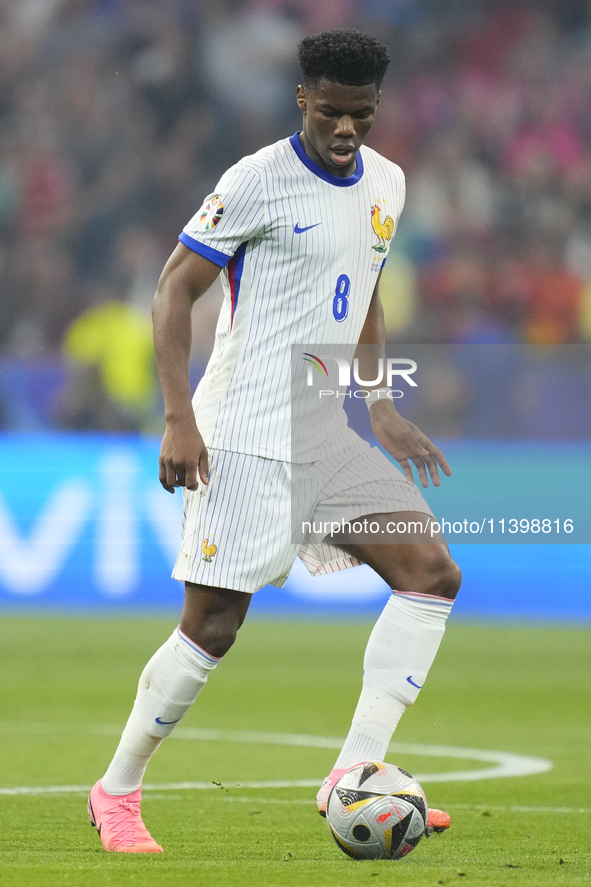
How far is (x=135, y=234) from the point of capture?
11.8 metres

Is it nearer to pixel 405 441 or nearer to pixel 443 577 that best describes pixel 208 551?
pixel 443 577

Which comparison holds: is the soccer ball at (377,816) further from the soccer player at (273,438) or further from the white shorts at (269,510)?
the white shorts at (269,510)

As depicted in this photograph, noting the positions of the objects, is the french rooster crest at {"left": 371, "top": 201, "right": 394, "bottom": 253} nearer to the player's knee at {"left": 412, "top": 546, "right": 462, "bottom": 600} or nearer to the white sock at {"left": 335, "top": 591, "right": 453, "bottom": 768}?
the player's knee at {"left": 412, "top": 546, "right": 462, "bottom": 600}

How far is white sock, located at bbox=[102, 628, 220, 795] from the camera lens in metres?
3.55

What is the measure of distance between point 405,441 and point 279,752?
82.8 inches

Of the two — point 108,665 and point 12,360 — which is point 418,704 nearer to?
point 108,665

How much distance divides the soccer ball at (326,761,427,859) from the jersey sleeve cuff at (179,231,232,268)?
129 cm

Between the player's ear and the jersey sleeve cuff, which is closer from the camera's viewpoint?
the jersey sleeve cuff

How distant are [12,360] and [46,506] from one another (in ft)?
4.22

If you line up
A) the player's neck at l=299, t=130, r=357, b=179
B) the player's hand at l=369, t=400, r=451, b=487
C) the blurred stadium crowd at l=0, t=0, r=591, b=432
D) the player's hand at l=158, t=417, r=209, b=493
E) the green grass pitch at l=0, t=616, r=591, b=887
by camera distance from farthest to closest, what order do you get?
the blurred stadium crowd at l=0, t=0, r=591, b=432
the player's hand at l=369, t=400, r=451, b=487
the player's neck at l=299, t=130, r=357, b=179
the player's hand at l=158, t=417, r=209, b=493
the green grass pitch at l=0, t=616, r=591, b=887

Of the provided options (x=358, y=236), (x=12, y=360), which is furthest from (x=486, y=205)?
(x=358, y=236)

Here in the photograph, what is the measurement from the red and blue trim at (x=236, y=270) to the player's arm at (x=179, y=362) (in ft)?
0.23

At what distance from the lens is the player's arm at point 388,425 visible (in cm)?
386

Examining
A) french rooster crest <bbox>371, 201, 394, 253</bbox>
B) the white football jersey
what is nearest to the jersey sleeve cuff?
the white football jersey
